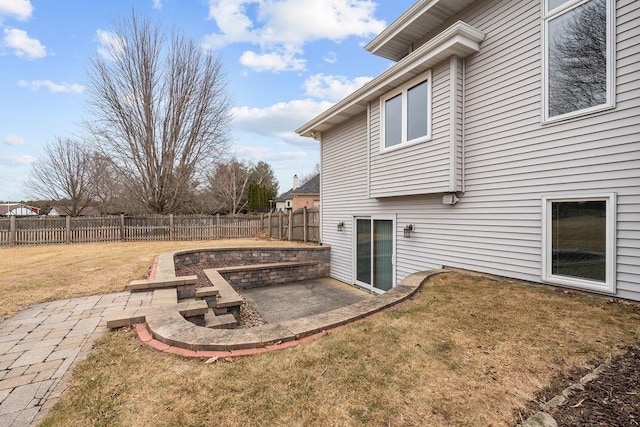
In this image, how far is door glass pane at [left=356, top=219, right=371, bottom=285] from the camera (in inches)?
321

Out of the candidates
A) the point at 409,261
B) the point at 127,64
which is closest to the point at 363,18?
the point at 409,261

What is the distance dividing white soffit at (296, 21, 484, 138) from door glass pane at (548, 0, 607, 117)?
3.83 ft

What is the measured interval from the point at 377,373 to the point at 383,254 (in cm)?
545

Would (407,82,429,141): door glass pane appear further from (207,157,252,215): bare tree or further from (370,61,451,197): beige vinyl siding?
(207,157,252,215): bare tree

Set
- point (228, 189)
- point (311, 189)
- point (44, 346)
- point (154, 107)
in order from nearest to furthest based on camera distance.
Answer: point (44, 346) → point (154, 107) → point (311, 189) → point (228, 189)

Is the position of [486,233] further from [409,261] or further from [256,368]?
[256,368]

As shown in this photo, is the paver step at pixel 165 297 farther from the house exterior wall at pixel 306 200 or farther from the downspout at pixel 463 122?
the house exterior wall at pixel 306 200

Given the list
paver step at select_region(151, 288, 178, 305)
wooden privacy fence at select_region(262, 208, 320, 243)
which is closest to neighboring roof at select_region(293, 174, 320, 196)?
wooden privacy fence at select_region(262, 208, 320, 243)

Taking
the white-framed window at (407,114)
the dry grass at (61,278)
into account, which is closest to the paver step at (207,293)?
the dry grass at (61,278)

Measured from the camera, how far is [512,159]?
15.1 ft

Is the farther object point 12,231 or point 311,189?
point 311,189

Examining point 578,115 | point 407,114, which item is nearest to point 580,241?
point 578,115

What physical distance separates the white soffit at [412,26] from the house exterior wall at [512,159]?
469mm

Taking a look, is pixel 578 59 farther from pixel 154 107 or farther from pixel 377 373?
pixel 154 107
